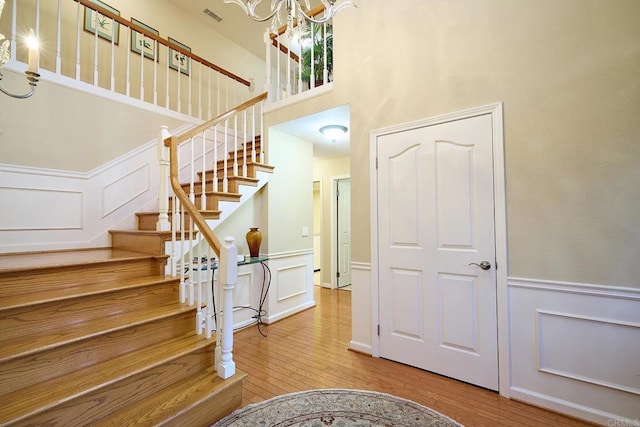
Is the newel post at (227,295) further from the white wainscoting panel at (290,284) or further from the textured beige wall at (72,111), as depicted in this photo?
the textured beige wall at (72,111)

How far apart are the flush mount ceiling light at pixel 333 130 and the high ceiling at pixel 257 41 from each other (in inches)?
2.2

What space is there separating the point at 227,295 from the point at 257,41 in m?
5.31

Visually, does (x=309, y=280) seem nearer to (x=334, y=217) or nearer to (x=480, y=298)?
(x=334, y=217)

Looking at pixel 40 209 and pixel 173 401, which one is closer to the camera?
pixel 173 401

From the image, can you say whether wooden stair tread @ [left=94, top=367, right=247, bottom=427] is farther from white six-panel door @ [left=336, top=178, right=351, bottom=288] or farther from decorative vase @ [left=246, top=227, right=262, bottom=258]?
white six-panel door @ [left=336, top=178, right=351, bottom=288]

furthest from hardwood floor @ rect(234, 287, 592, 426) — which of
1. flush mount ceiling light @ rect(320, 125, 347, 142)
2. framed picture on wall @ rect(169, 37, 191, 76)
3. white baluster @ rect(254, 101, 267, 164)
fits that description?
framed picture on wall @ rect(169, 37, 191, 76)

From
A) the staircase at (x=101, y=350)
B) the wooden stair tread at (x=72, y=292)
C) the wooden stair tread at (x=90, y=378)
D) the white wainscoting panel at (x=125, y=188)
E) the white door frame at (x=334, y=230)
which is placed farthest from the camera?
the white door frame at (x=334, y=230)

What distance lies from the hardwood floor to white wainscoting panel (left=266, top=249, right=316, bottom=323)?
325 mm

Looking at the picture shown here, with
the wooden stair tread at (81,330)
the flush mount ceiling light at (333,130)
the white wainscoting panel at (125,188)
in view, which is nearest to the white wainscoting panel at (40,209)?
the white wainscoting panel at (125,188)

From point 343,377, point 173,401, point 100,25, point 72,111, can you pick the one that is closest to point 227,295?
point 173,401

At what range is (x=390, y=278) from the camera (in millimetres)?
2559

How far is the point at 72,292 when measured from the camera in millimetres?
1869

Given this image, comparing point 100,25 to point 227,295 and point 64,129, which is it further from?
point 227,295

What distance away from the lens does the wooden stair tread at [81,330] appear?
4.88 feet
